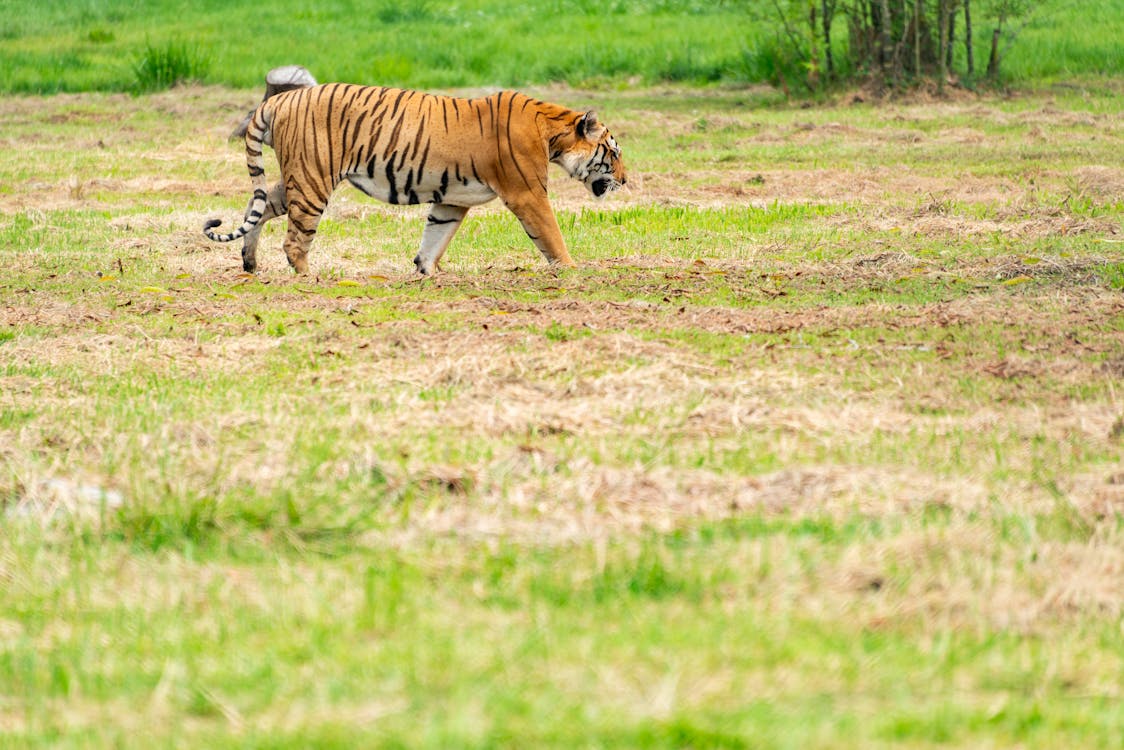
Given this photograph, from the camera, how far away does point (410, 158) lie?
9.95 meters

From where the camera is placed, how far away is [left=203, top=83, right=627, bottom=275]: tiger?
9945 mm

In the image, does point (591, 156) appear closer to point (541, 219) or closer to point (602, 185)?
point (602, 185)

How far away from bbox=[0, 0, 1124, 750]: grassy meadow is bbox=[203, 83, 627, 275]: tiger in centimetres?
33

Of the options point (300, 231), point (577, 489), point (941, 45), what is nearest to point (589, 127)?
point (300, 231)

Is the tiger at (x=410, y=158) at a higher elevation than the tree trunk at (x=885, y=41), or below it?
higher

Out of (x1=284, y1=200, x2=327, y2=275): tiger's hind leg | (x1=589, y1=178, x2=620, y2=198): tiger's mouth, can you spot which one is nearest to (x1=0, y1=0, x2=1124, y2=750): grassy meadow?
(x1=284, y1=200, x2=327, y2=275): tiger's hind leg

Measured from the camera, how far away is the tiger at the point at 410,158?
995 cm

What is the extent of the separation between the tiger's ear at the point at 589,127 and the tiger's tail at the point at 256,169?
208cm

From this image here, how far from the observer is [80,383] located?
647 centimetres

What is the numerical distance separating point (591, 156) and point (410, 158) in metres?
1.31

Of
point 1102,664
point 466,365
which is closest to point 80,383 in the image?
point 466,365

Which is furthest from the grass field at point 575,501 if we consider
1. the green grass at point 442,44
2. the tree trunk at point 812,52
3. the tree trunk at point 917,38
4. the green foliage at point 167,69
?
the green foliage at point 167,69

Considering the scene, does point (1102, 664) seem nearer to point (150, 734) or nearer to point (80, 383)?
point (150, 734)

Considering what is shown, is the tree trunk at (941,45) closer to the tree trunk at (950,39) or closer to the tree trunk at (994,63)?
the tree trunk at (950,39)
